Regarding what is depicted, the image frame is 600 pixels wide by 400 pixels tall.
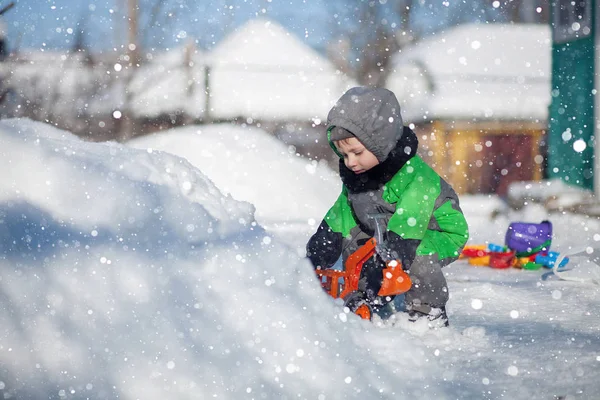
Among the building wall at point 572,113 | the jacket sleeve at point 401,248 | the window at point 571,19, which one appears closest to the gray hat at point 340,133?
the jacket sleeve at point 401,248

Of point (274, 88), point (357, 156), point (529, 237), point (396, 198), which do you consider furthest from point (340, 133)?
point (274, 88)

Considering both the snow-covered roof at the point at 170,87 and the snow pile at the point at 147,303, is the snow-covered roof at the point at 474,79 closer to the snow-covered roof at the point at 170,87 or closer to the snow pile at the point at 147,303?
the snow-covered roof at the point at 170,87

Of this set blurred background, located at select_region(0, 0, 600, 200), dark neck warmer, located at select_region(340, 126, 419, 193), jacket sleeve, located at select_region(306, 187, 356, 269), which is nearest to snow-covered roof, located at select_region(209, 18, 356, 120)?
blurred background, located at select_region(0, 0, 600, 200)

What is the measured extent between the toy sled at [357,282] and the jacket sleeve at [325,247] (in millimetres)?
163

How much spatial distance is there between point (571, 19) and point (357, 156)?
7560mm

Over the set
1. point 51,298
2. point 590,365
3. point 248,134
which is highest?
point 51,298

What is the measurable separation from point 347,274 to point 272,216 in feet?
17.0

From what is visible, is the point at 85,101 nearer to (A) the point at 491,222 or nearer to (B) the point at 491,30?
(A) the point at 491,222

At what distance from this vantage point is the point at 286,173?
29.4 ft

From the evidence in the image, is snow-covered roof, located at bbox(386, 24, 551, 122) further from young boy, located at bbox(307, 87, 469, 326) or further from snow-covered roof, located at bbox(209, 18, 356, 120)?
young boy, located at bbox(307, 87, 469, 326)

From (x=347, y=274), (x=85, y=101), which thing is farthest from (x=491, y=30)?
(x=347, y=274)

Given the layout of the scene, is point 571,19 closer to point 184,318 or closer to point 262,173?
point 262,173

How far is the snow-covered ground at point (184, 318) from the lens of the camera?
6.54 ft

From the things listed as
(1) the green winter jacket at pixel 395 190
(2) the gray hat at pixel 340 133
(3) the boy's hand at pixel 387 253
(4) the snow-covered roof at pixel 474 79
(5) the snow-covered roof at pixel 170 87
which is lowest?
(4) the snow-covered roof at pixel 474 79
